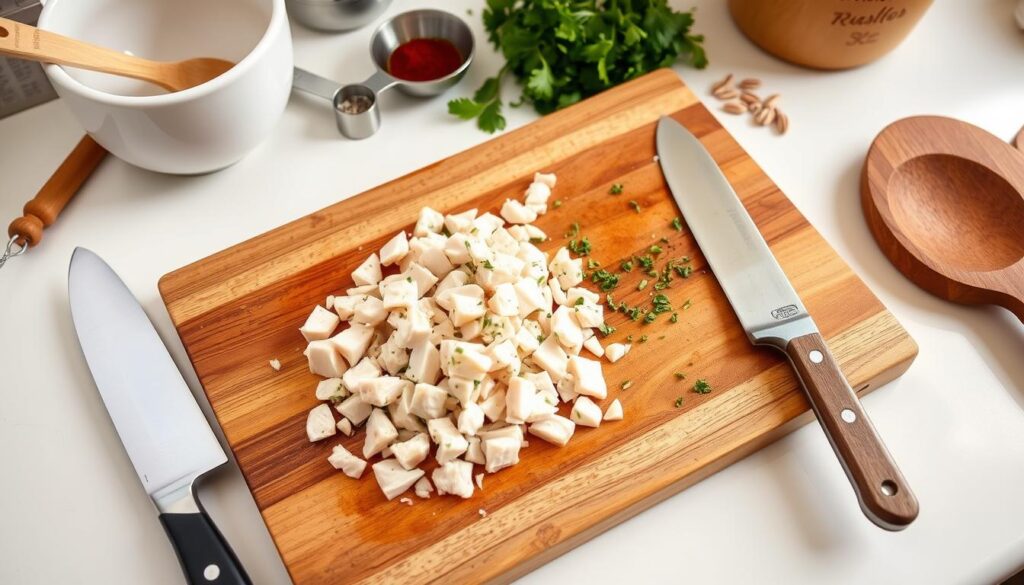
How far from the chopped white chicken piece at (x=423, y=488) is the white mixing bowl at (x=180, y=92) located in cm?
78

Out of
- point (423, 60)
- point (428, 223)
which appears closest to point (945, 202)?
point (428, 223)

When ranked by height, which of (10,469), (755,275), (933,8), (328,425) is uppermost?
(933,8)

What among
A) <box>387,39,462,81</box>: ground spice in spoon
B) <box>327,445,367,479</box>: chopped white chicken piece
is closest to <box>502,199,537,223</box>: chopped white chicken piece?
<box>387,39,462,81</box>: ground spice in spoon

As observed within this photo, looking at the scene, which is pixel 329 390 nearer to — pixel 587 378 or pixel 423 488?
pixel 423 488

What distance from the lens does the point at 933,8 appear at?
1994mm

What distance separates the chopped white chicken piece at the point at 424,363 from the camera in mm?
1266

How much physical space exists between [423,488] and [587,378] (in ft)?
1.07

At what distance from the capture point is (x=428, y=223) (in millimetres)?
1476

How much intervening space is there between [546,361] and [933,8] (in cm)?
151

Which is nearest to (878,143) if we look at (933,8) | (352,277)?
(933,8)

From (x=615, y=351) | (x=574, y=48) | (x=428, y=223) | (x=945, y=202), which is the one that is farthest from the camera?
(x=574, y=48)

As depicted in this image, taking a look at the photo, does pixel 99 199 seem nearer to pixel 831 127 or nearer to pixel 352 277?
pixel 352 277

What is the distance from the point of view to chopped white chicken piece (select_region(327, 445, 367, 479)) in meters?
1.24

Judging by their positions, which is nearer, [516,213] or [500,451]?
[500,451]
